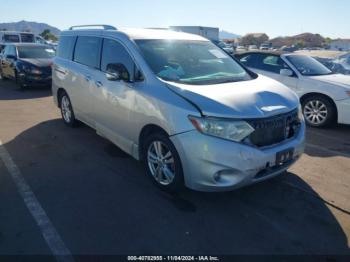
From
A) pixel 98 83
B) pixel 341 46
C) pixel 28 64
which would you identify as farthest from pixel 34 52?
→ pixel 341 46

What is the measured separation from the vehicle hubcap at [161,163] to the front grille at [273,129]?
955mm

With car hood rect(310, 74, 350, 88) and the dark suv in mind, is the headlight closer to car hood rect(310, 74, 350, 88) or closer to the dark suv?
car hood rect(310, 74, 350, 88)

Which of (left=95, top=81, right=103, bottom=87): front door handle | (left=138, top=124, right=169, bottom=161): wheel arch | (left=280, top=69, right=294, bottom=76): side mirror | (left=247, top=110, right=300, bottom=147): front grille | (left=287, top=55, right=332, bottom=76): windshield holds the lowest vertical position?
(left=138, top=124, right=169, bottom=161): wheel arch

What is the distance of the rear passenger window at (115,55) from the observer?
420 centimetres

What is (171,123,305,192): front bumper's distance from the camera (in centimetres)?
317

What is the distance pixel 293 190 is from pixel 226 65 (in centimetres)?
196

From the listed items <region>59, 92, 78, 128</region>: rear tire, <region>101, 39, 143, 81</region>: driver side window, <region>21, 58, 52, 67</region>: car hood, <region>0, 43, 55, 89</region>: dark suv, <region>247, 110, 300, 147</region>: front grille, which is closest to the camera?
<region>247, 110, 300, 147</region>: front grille

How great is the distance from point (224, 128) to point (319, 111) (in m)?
4.44

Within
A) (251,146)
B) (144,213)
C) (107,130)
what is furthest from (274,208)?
(107,130)

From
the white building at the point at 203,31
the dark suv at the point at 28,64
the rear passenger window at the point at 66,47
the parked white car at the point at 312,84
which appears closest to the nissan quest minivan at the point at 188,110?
the rear passenger window at the point at 66,47

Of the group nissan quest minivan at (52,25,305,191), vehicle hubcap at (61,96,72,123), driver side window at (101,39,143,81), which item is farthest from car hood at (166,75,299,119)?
vehicle hubcap at (61,96,72,123)

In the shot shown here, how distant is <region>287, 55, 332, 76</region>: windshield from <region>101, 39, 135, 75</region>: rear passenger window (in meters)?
4.54

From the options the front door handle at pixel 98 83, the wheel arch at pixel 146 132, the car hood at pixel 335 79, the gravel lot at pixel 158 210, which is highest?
the car hood at pixel 335 79

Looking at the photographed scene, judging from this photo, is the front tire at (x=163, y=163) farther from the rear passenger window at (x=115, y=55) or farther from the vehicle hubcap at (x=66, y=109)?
the vehicle hubcap at (x=66, y=109)
